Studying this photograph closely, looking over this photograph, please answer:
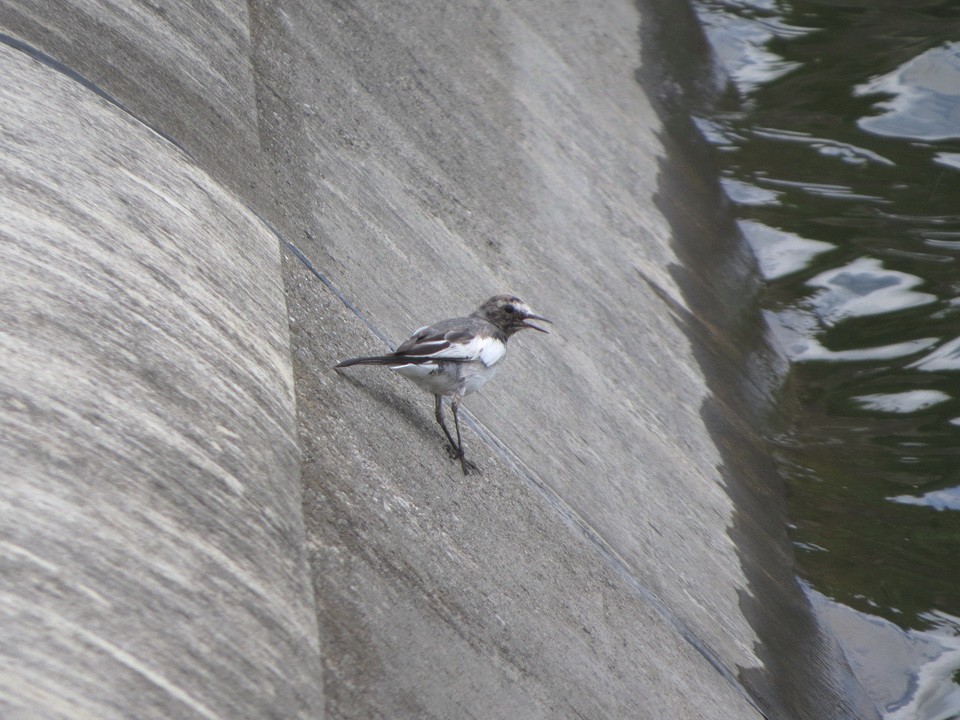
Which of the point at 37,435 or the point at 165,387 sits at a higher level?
the point at 37,435

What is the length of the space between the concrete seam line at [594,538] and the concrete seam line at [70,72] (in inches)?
58.8

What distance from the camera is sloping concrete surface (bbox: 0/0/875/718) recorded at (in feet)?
13.2

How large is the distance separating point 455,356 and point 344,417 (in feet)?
2.44

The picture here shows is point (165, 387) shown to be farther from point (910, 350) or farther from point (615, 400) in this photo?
point (910, 350)

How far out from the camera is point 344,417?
A: 6.14 metres

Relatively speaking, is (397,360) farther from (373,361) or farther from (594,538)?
(594,538)

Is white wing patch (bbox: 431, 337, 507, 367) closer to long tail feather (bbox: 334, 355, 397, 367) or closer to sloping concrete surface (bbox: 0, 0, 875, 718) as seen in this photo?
long tail feather (bbox: 334, 355, 397, 367)

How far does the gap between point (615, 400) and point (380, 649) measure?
5.87 metres

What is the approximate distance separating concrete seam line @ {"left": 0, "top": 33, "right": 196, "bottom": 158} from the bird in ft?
5.92

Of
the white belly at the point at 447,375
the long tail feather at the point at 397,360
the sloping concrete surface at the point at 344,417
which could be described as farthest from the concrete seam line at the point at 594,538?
the long tail feather at the point at 397,360

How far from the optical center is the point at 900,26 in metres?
21.1

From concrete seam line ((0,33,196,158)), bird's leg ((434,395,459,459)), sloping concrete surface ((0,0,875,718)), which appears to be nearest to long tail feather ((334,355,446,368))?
sloping concrete surface ((0,0,875,718))

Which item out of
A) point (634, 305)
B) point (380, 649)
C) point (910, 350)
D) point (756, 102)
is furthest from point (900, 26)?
point (380, 649)

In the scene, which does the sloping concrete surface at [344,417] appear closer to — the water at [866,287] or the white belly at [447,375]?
the white belly at [447,375]
